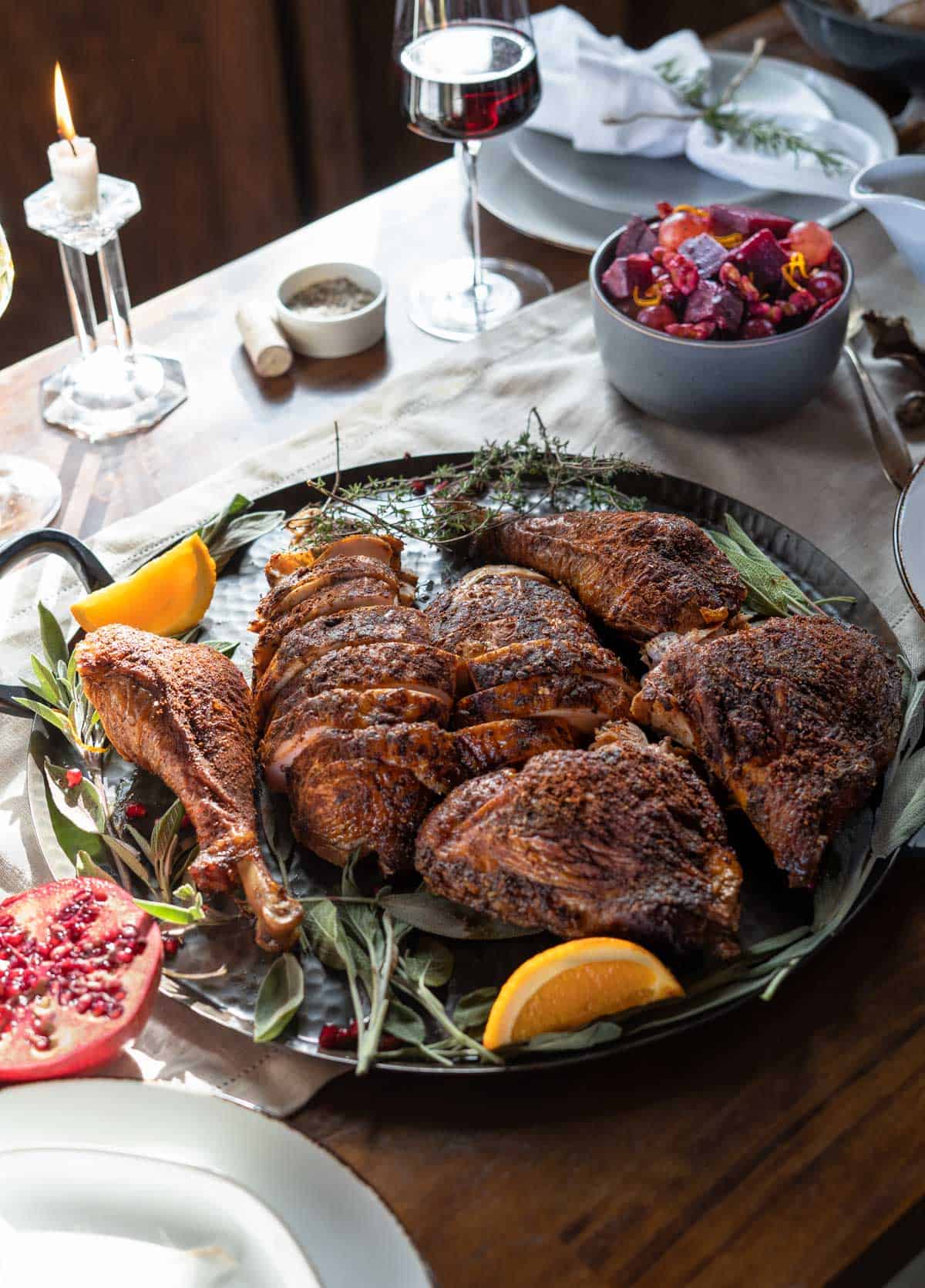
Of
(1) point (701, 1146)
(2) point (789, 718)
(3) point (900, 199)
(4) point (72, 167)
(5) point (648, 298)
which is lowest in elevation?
(1) point (701, 1146)

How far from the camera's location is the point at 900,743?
1512mm

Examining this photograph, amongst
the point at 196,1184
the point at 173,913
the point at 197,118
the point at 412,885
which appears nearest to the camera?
the point at 196,1184

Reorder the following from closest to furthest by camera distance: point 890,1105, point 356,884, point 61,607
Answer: point 890,1105 → point 356,884 → point 61,607

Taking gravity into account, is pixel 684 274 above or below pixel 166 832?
above

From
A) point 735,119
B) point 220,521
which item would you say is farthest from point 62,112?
point 735,119

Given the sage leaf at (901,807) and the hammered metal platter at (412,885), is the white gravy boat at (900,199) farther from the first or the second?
the sage leaf at (901,807)

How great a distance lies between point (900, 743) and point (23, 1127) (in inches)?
41.7

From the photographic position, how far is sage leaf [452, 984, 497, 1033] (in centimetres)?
128

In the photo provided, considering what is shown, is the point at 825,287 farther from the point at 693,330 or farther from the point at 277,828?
the point at 277,828

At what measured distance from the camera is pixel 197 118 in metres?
4.00

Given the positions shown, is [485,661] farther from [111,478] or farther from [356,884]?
[111,478]

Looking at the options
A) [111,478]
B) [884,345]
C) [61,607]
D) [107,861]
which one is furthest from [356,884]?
[884,345]

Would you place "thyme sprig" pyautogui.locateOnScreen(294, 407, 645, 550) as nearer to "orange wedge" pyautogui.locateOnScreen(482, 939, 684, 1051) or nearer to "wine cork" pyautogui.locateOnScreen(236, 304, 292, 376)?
"wine cork" pyautogui.locateOnScreen(236, 304, 292, 376)

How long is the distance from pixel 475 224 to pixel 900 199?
802 mm
